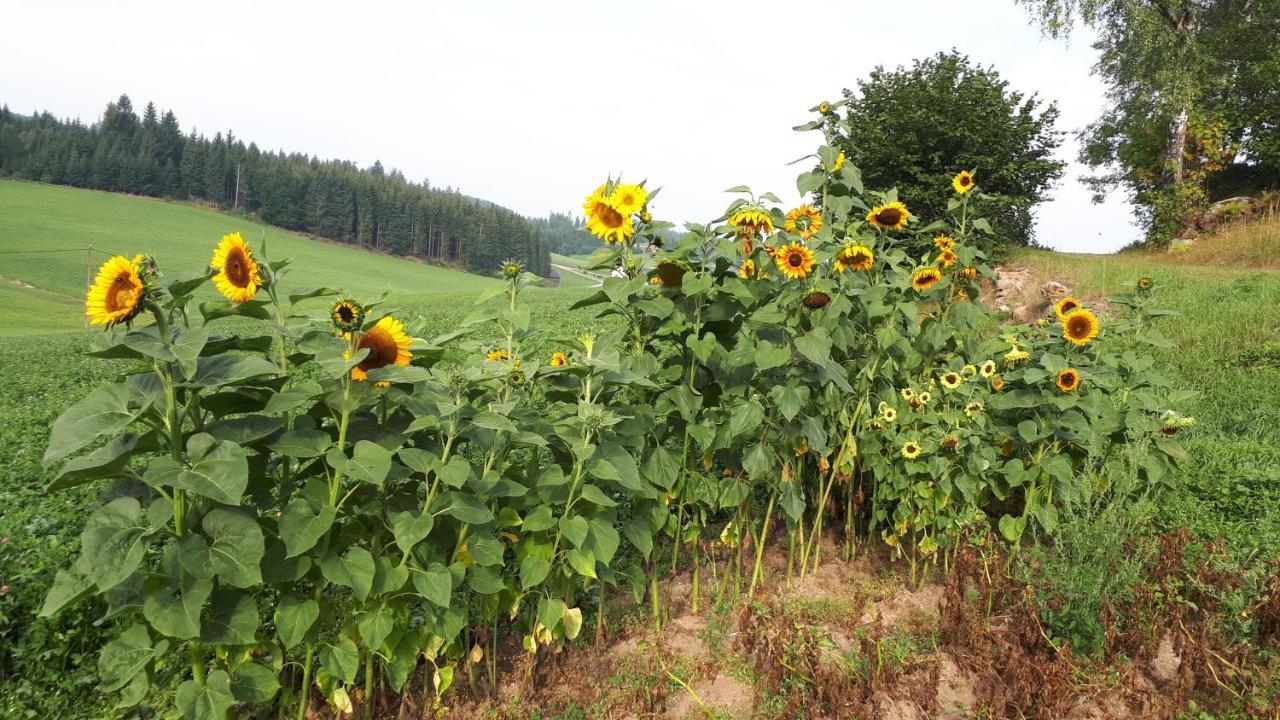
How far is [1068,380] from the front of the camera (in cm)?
285

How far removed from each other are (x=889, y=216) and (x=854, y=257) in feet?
1.50

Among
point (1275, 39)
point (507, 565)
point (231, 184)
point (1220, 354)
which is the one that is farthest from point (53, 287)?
point (231, 184)

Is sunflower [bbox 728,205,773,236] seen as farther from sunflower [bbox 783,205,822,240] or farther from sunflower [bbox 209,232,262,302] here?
sunflower [bbox 209,232,262,302]

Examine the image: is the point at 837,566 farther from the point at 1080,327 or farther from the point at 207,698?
the point at 207,698

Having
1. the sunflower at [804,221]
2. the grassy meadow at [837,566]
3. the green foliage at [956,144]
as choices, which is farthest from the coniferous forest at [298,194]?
the sunflower at [804,221]

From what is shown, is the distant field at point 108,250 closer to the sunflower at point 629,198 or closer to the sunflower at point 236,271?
the sunflower at point 629,198

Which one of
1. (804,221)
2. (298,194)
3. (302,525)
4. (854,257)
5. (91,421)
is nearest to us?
(91,421)

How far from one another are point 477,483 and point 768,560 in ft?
6.43

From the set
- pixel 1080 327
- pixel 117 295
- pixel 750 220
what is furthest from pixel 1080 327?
pixel 117 295

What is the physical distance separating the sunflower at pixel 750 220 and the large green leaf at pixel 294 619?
1901mm

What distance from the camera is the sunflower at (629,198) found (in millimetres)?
2434

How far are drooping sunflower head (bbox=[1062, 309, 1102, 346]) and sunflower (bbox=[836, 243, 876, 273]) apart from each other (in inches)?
35.4

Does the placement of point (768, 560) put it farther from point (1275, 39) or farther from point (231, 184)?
point (231, 184)

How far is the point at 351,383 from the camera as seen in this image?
1.91 meters
